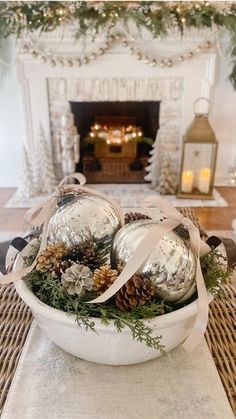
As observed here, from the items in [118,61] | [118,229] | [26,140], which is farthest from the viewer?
[26,140]

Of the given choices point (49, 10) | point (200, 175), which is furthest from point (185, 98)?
point (49, 10)

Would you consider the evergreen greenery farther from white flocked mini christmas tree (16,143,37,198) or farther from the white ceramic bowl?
white flocked mini christmas tree (16,143,37,198)

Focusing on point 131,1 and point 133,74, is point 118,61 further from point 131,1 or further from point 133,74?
point 131,1

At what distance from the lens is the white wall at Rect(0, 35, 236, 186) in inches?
100

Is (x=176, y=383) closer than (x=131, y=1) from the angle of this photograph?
Yes

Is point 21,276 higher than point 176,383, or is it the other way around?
point 21,276

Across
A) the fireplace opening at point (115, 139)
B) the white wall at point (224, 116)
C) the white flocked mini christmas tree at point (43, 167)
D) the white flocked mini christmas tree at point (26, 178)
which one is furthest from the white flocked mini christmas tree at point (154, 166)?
the white flocked mini christmas tree at point (26, 178)

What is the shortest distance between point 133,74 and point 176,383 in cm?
231

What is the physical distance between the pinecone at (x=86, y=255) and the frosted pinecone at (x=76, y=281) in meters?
0.05

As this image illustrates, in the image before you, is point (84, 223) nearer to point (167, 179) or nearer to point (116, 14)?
point (116, 14)

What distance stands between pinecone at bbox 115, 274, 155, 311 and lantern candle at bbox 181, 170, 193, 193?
2.13 meters

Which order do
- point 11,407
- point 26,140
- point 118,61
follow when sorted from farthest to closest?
1. point 26,140
2. point 118,61
3. point 11,407

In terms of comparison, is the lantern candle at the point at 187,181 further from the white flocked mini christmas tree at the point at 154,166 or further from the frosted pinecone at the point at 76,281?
the frosted pinecone at the point at 76,281

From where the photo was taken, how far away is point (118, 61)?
244 cm
